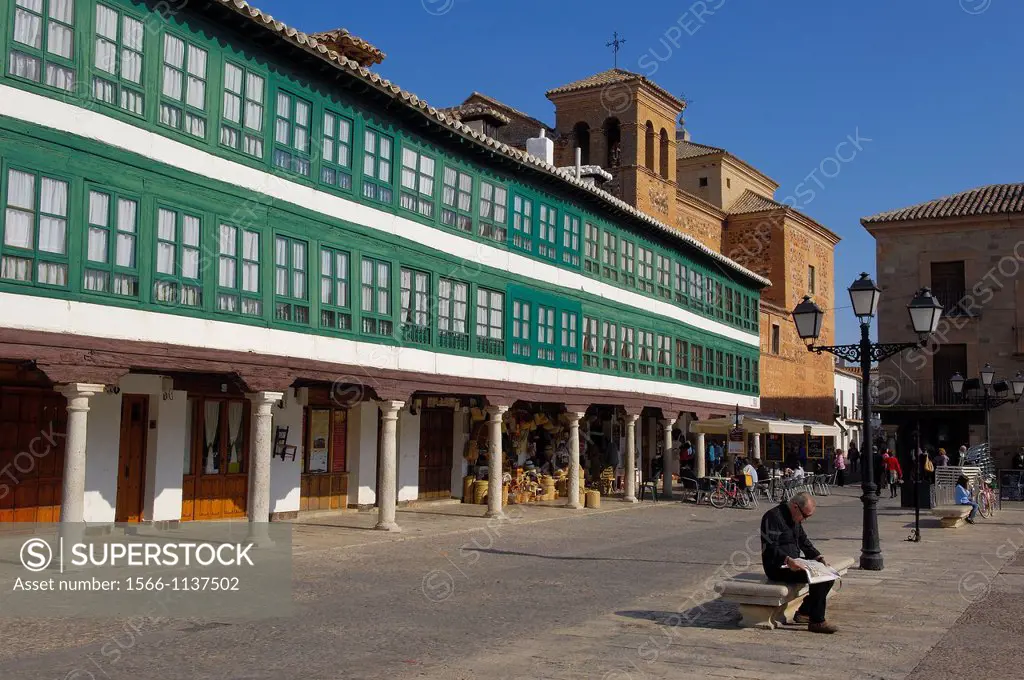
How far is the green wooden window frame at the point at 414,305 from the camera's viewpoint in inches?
789

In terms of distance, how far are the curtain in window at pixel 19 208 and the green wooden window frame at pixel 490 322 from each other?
10.8m

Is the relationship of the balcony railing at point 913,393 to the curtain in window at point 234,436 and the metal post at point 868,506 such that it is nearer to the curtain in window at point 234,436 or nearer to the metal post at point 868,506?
the metal post at point 868,506

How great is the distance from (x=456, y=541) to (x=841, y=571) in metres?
8.61

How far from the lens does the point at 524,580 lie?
13367 mm

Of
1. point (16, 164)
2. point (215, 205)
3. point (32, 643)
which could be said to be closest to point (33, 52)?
point (16, 164)

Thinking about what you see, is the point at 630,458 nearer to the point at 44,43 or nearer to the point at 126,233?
the point at 126,233

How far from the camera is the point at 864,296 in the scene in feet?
47.0

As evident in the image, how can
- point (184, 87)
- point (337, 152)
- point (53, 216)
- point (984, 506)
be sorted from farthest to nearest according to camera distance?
point (984, 506) → point (337, 152) → point (184, 87) → point (53, 216)

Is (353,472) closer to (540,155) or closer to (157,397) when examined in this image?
(157,397)

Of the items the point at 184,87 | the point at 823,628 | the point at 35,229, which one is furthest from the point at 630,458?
the point at 823,628

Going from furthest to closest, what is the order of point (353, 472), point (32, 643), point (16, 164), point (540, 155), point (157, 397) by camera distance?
point (540, 155) < point (353, 472) < point (157, 397) < point (16, 164) < point (32, 643)

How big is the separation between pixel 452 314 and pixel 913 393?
26.5 meters

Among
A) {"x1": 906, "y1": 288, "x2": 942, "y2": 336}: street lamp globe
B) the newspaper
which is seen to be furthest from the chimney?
the newspaper

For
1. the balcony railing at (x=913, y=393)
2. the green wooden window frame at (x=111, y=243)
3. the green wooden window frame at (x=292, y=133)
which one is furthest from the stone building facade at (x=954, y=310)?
the green wooden window frame at (x=111, y=243)
